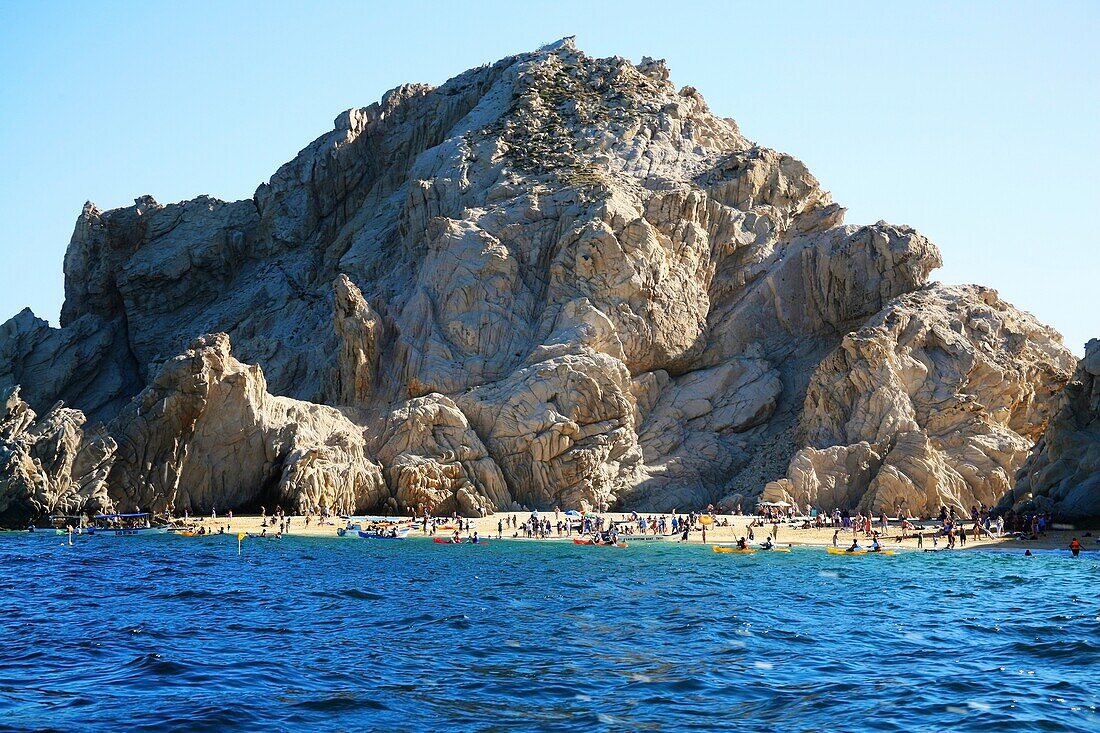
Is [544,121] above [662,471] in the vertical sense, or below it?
above

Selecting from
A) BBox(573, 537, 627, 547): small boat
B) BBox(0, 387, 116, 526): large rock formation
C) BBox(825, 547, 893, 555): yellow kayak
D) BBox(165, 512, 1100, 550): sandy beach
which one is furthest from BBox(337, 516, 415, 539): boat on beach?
BBox(825, 547, 893, 555): yellow kayak

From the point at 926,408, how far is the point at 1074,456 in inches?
626

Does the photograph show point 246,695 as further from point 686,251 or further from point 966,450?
point 686,251

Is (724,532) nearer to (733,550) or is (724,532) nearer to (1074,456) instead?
(733,550)

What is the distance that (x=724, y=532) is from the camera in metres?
63.5

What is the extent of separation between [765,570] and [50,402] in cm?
6575

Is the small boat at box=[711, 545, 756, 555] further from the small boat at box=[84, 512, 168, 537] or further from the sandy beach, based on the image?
the small boat at box=[84, 512, 168, 537]

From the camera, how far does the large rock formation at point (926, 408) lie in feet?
217

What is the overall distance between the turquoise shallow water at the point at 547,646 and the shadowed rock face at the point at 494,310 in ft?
71.3

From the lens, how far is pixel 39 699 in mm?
21219

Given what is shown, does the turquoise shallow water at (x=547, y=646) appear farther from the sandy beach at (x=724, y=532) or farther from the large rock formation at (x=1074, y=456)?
the large rock formation at (x=1074, y=456)

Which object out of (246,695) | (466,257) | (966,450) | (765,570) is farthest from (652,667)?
(466,257)

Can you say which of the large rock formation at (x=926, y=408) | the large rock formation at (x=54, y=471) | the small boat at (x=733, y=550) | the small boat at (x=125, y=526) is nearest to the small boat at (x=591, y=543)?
the small boat at (x=733, y=550)

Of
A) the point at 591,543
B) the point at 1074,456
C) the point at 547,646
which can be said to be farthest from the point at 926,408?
the point at 547,646
